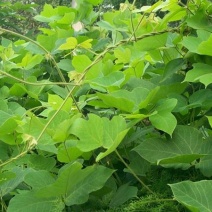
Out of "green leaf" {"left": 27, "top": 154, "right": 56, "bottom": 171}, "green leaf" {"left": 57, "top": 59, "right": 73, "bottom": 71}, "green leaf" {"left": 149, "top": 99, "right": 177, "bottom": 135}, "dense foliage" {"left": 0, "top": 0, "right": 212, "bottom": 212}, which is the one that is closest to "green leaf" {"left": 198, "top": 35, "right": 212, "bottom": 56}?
"dense foliage" {"left": 0, "top": 0, "right": 212, "bottom": 212}

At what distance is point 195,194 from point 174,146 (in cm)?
14

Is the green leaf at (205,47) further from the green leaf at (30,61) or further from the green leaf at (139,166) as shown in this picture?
the green leaf at (30,61)

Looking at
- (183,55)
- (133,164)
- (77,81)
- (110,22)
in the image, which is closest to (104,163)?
(133,164)

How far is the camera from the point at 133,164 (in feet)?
2.85

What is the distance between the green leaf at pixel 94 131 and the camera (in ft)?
2.59

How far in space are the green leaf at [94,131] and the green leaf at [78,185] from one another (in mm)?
43

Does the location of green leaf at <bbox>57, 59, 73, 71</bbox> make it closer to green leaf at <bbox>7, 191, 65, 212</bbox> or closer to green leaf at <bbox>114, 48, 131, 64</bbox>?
green leaf at <bbox>114, 48, 131, 64</bbox>

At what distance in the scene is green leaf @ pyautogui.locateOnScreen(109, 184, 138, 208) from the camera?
0.82 m

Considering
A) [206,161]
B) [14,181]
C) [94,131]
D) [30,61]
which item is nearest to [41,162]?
[14,181]

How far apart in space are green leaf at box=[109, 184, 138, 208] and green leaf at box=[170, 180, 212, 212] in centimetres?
14

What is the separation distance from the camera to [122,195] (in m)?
0.84

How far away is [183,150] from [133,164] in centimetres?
11

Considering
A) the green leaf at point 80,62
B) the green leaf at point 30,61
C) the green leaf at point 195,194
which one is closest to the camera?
the green leaf at point 195,194

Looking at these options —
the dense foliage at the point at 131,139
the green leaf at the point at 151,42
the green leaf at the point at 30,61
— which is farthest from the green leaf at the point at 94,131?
the green leaf at the point at 30,61
